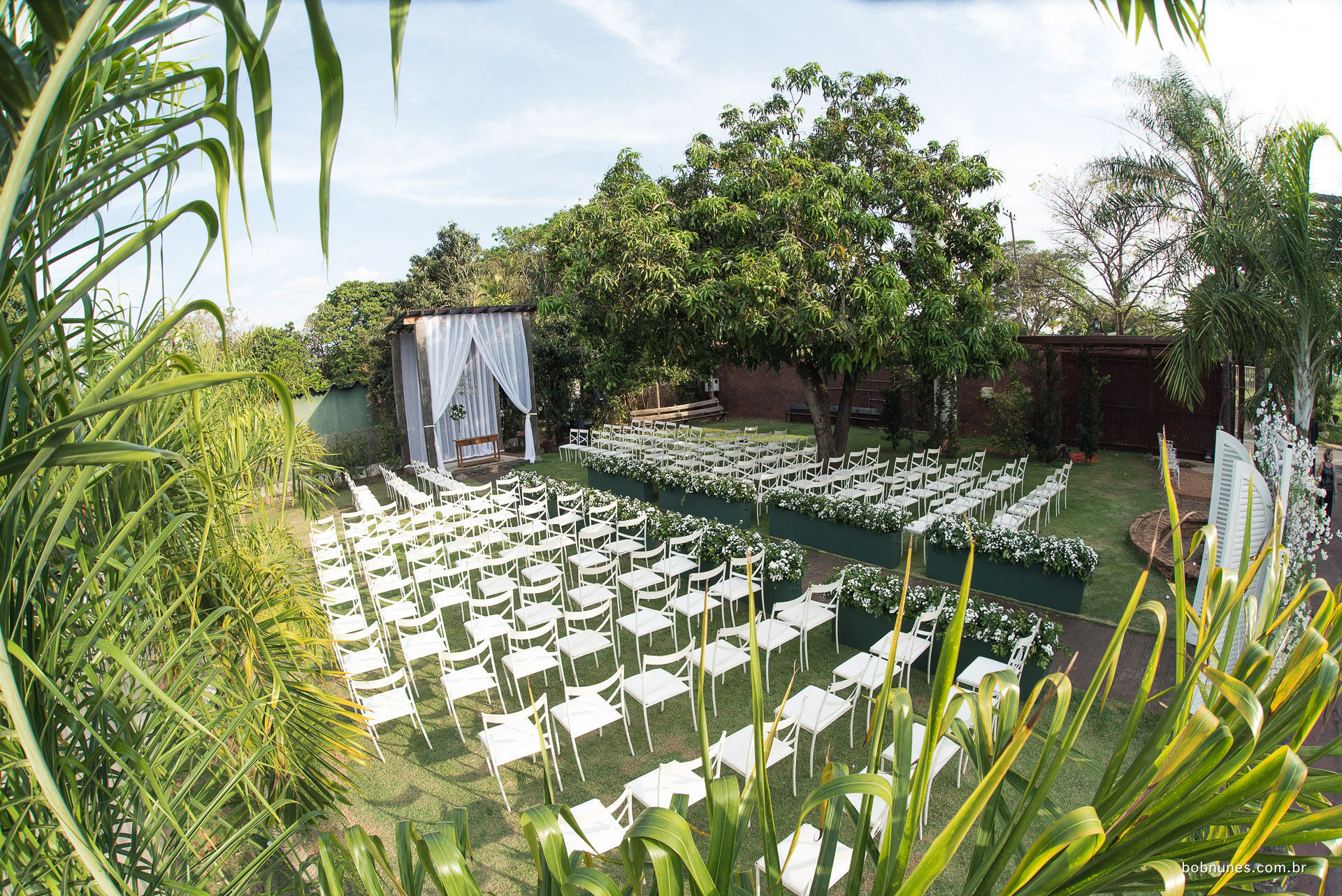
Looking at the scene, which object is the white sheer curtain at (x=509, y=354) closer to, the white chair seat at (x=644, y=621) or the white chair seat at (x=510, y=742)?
the white chair seat at (x=644, y=621)

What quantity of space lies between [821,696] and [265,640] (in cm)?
343

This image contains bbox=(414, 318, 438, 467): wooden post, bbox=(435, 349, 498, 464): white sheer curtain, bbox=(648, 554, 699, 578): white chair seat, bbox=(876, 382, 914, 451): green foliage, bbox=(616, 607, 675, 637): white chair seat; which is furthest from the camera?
bbox=(435, 349, 498, 464): white sheer curtain

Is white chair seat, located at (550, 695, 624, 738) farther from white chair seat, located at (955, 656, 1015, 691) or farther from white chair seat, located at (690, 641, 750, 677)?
white chair seat, located at (955, 656, 1015, 691)

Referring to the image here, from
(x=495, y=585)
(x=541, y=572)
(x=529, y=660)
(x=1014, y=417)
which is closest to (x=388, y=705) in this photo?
(x=529, y=660)

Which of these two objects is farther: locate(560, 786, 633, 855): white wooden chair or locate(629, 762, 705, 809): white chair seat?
locate(629, 762, 705, 809): white chair seat

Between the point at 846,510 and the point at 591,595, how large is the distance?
3.64 meters

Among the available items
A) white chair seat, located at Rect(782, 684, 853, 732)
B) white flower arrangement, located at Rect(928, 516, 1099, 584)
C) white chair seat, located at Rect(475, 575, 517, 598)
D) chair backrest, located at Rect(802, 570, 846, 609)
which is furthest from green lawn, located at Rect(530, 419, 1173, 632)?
white chair seat, located at Rect(475, 575, 517, 598)

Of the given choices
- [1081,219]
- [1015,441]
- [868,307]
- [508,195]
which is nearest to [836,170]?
[868,307]

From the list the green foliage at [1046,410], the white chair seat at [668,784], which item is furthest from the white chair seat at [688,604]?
the green foliage at [1046,410]

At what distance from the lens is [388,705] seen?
16.0 ft

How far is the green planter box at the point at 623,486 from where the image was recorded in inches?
456

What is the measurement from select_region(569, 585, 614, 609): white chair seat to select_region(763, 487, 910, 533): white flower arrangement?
133 inches

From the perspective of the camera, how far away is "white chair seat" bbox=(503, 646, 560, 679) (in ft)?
16.4

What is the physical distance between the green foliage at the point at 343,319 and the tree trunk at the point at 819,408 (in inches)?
985
